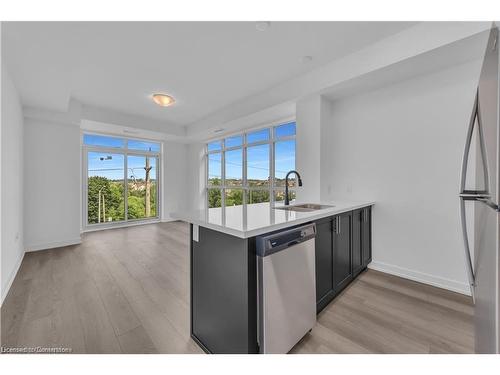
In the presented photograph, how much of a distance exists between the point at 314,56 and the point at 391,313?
116 inches

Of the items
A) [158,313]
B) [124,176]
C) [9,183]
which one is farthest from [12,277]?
[124,176]

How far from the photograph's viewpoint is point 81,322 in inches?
71.6

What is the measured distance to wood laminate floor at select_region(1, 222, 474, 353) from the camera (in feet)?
5.17

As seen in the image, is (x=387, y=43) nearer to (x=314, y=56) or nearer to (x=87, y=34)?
(x=314, y=56)

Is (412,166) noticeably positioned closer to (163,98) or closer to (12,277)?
(163,98)

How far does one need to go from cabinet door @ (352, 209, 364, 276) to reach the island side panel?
1.73 meters

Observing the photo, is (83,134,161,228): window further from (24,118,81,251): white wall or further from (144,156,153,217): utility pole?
(24,118,81,251): white wall

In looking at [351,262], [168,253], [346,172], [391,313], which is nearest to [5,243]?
[168,253]

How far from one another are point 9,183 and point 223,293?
10.3ft

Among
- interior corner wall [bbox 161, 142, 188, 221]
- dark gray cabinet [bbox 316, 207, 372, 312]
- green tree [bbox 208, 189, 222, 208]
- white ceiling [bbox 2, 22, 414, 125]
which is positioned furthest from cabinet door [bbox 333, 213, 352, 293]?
interior corner wall [bbox 161, 142, 188, 221]

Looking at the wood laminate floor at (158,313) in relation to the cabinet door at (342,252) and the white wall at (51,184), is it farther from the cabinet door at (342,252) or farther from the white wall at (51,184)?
the white wall at (51,184)

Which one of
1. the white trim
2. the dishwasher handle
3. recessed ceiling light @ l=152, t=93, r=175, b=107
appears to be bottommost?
the white trim

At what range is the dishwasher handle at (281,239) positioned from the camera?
1250 millimetres

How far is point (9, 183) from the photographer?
262 centimetres
